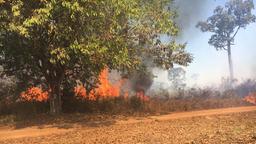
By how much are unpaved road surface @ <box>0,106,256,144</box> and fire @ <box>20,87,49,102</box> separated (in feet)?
19.4

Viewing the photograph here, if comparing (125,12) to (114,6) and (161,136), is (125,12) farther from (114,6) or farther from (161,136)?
(161,136)

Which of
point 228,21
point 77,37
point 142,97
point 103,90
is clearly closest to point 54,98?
point 77,37

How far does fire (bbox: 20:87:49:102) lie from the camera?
30.6 m

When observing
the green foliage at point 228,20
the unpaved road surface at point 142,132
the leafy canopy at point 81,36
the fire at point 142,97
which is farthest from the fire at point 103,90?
the green foliage at point 228,20

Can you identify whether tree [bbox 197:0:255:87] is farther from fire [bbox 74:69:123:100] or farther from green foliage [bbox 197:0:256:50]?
fire [bbox 74:69:123:100]

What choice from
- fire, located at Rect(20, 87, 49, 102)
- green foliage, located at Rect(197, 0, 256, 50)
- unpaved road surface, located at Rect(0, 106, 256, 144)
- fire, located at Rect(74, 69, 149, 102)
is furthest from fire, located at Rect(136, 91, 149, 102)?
green foliage, located at Rect(197, 0, 256, 50)

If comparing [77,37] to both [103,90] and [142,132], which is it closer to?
[142,132]

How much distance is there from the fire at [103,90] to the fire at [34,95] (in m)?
1.99

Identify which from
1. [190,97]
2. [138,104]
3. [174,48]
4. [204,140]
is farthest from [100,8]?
[190,97]

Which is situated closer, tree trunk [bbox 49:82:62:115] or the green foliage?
tree trunk [bbox 49:82:62:115]

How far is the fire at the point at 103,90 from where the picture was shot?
31875mm

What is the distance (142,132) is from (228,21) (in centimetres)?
4146

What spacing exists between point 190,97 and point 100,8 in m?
18.4

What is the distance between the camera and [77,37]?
22.8 metres
